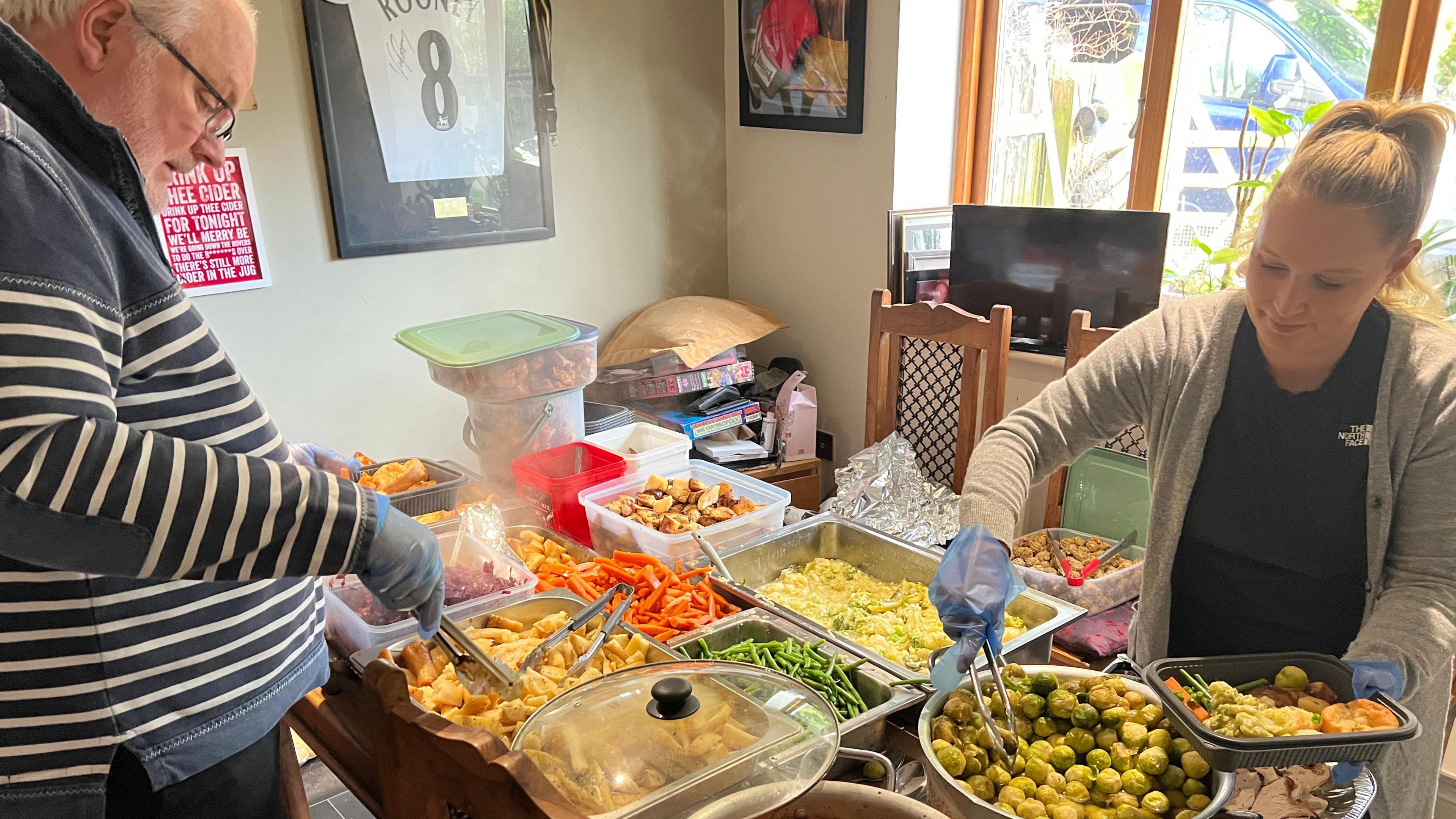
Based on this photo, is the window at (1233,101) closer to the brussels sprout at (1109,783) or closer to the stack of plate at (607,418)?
the stack of plate at (607,418)

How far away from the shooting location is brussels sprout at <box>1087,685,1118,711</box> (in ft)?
3.47

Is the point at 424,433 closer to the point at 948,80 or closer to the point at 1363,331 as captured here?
the point at 948,80

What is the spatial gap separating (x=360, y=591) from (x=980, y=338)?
63.5 inches

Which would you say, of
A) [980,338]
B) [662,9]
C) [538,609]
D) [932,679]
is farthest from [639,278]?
[932,679]

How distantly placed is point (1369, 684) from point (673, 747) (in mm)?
831

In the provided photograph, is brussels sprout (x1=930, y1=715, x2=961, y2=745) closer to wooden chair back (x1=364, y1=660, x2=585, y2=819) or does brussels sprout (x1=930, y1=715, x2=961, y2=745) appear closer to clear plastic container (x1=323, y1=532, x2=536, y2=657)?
wooden chair back (x1=364, y1=660, x2=585, y2=819)

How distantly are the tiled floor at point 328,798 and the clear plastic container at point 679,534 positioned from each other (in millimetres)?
1032

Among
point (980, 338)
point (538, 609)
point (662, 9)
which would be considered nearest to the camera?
point (538, 609)

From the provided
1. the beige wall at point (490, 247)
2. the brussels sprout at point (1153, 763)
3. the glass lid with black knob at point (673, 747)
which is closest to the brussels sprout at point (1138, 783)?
the brussels sprout at point (1153, 763)

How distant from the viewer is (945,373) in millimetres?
2553

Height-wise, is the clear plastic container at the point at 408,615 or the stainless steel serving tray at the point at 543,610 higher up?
the clear plastic container at the point at 408,615

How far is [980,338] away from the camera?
2.33 m

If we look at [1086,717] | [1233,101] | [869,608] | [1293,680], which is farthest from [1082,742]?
[1233,101]

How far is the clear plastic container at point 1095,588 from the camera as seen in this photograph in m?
1.90
